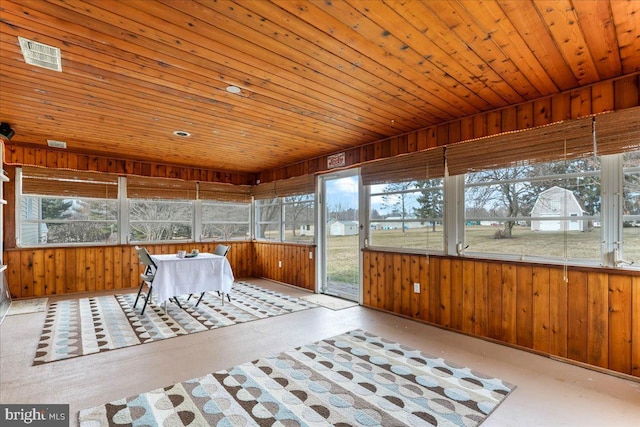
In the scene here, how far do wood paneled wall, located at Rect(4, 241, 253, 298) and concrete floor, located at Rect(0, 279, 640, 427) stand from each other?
139 centimetres

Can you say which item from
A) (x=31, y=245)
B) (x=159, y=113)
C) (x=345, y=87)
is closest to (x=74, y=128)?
(x=159, y=113)

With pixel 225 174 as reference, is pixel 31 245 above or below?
below

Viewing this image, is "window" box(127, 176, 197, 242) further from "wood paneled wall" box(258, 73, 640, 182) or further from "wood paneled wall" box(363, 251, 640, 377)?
"wood paneled wall" box(363, 251, 640, 377)

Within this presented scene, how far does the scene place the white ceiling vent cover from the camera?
206 centimetres

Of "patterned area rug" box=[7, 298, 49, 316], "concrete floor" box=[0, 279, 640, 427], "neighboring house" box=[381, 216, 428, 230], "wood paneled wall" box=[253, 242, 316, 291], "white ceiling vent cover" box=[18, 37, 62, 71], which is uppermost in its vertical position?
"white ceiling vent cover" box=[18, 37, 62, 71]

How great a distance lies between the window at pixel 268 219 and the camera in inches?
Answer: 265

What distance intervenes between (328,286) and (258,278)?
6.99ft

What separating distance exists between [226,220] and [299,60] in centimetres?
532

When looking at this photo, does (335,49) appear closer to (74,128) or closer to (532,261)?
(532,261)

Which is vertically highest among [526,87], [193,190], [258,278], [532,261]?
[526,87]

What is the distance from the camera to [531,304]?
303 cm

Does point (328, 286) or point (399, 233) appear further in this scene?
point (328, 286)

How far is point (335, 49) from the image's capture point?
7.06 ft

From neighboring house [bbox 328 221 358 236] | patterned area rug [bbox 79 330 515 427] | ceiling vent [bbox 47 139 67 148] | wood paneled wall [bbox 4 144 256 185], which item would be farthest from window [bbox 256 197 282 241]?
patterned area rug [bbox 79 330 515 427]
